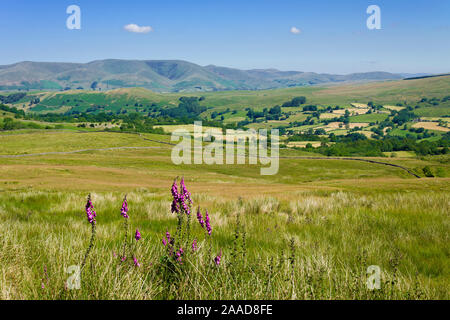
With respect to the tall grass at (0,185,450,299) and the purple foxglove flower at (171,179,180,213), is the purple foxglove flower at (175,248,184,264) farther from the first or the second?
the purple foxglove flower at (171,179,180,213)

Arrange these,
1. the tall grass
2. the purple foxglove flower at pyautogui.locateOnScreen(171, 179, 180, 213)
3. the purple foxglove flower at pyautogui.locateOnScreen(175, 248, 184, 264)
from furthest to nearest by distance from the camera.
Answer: the purple foxglove flower at pyautogui.locateOnScreen(175, 248, 184, 264), the purple foxglove flower at pyautogui.locateOnScreen(171, 179, 180, 213), the tall grass

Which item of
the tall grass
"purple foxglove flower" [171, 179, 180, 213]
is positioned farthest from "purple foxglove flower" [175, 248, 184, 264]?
"purple foxglove flower" [171, 179, 180, 213]

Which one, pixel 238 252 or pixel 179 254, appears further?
pixel 238 252

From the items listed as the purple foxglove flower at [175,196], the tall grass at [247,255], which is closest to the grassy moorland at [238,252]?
the tall grass at [247,255]

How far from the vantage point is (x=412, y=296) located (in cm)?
420

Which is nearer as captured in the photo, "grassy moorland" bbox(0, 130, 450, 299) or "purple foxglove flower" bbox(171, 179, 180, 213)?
"grassy moorland" bbox(0, 130, 450, 299)

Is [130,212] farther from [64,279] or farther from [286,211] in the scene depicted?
[64,279]

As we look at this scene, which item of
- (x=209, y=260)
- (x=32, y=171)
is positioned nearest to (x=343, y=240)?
(x=209, y=260)

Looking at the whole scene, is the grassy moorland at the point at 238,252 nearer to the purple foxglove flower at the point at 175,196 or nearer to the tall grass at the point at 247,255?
the tall grass at the point at 247,255

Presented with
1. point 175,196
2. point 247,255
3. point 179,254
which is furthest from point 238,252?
point 175,196

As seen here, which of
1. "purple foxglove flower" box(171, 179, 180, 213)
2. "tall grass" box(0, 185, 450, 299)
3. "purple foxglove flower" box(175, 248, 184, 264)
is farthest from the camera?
"purple foxglove flower" box(175, 248, 184, 264)

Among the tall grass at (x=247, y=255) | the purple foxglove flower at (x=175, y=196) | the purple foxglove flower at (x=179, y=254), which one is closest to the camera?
the tall grass at (x=247, y=255)

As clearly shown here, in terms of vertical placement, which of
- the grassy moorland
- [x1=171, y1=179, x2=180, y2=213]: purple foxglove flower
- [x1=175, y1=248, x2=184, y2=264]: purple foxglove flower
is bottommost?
the grassy moorland

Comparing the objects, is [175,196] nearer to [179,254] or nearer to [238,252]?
[179,254]
